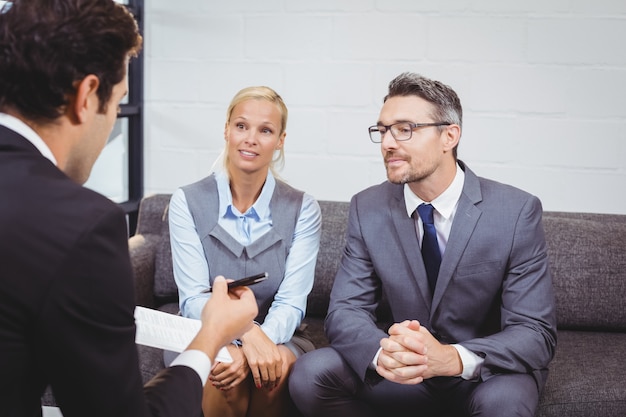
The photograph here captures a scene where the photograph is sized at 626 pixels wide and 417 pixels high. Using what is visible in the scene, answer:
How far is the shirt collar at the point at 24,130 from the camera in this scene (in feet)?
3.58

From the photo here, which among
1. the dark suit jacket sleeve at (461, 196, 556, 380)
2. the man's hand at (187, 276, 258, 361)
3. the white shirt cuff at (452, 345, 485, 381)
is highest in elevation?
the man's hand at (187, 276, 258, 361)

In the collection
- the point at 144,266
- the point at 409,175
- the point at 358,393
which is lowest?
the point at 358,393

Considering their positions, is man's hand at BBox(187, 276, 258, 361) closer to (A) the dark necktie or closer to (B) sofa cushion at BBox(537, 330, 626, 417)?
(A) the dark necktie

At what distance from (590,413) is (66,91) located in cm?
166

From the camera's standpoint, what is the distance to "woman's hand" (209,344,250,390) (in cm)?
205

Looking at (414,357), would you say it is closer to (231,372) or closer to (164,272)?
(231,372)

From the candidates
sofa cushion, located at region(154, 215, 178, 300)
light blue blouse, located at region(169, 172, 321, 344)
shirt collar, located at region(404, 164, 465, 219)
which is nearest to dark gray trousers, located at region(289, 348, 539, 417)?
light blue blouse, located at region(169, 172, 321, 344)

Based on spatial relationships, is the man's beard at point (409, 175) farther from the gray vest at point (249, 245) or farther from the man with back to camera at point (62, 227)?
the man with back to camera at point (62, 227)

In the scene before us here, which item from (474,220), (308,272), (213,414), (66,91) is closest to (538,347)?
(474,220)

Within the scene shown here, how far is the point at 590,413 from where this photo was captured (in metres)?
2.08

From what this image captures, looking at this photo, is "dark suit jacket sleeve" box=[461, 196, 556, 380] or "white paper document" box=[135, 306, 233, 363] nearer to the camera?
"white paper document" box=[135, 306, 233, 363]

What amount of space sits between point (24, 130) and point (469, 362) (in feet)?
4.34

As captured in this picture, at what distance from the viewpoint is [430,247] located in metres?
2.20

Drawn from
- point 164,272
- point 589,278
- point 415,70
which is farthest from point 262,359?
point 415,70
